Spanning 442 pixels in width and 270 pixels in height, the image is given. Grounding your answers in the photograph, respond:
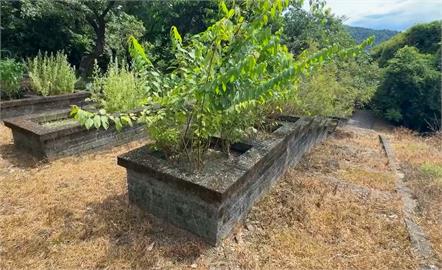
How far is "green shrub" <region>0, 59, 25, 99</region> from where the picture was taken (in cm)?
497

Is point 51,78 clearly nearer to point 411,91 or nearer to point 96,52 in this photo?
point 96,52

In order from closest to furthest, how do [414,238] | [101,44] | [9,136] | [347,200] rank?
[414,238], [347,200], [9,136], [101,44]

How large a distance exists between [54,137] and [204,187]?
7.84ft

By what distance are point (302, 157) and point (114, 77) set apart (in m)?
3.28

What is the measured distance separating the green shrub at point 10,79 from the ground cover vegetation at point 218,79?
12.0 feet

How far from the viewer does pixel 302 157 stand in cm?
440

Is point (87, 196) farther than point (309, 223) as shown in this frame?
Yes

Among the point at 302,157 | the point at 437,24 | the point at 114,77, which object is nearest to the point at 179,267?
the point at 302,157

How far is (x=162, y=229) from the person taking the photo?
245cm

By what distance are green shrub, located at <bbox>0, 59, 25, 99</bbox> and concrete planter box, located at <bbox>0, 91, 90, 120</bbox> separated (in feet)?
0.90

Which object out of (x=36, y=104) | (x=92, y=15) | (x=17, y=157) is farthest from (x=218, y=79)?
(x=92, y=15)

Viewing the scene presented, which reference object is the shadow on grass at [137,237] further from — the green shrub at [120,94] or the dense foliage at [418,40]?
the dense foliage at [418,40]

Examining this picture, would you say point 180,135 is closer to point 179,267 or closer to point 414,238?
point 179,267

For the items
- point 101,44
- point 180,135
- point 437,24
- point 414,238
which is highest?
point 437,24
